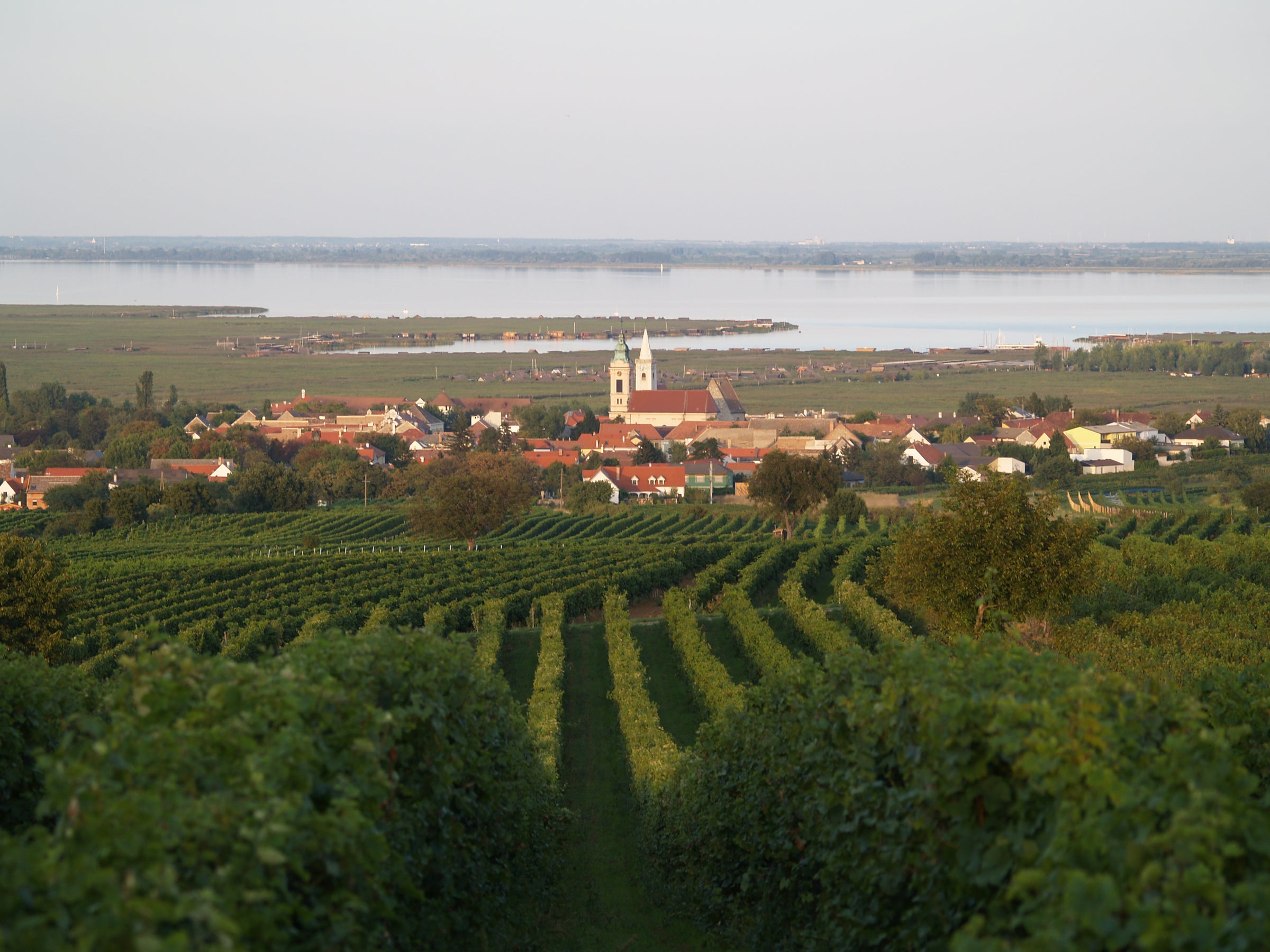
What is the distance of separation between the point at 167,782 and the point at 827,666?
15.4ft

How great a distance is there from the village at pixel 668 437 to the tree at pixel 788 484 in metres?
7.56

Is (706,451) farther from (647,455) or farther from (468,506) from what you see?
(468,506)

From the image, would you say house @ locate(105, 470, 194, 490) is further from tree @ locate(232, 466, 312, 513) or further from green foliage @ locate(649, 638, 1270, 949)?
green foliage @ locate(649, 638, 1270, 949)

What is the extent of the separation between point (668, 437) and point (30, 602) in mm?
76015

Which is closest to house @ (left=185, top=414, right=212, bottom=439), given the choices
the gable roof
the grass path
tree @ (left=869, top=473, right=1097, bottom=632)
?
the gable roof

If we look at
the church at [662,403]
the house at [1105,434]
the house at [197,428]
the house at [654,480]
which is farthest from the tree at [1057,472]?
the house at [197,428]

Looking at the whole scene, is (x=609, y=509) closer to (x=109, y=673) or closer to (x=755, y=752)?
(x=109, y=673)

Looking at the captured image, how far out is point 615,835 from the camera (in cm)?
1277

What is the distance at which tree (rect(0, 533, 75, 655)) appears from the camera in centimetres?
2225

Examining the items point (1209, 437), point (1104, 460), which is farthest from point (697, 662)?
point (1209, 437)

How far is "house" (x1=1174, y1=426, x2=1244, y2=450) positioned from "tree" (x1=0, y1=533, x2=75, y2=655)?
77.0 m

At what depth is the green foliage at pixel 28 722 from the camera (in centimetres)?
745

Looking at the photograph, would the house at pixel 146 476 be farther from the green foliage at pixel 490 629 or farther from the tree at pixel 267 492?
the green foliage at pixel 490 629

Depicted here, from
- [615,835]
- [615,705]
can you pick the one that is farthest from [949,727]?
[615,705]
